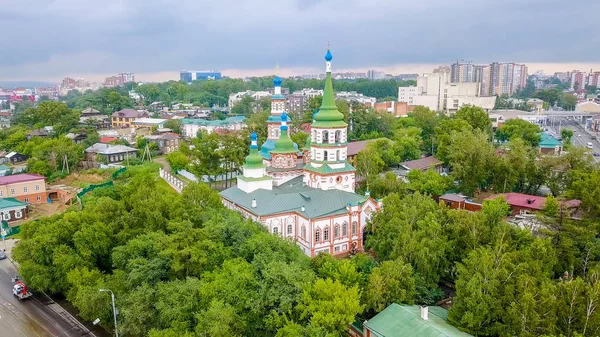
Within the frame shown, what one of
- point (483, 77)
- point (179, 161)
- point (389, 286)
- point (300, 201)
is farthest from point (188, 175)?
point (483, 77)

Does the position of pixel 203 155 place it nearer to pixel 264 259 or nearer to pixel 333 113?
pixel 333 113

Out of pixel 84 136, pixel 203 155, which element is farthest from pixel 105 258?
pixel 84 136

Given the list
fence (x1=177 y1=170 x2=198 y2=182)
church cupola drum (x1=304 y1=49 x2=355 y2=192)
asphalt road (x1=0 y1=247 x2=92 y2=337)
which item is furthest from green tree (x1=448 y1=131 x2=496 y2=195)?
asphalt road (x1=0 y1=247 x2=92 y2=337)

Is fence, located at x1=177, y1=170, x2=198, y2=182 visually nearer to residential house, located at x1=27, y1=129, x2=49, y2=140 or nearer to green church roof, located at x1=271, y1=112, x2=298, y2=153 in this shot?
green church roof, located at x1=271, y1=112, x2=298, y2=153

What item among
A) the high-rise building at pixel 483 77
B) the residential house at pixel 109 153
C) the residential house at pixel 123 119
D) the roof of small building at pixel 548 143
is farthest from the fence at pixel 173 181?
the high-rise building at pixel 483 77

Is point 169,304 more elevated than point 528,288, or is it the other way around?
point 528,288

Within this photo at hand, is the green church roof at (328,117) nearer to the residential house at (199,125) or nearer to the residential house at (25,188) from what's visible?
the residential house at (25,188)

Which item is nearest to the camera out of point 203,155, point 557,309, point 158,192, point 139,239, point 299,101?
point 557,309
